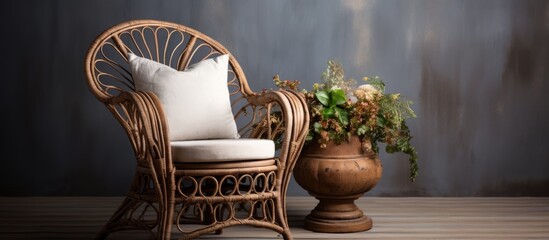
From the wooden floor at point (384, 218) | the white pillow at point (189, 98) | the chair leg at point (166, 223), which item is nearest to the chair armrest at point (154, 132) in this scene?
the chair leg at point (166, 223)

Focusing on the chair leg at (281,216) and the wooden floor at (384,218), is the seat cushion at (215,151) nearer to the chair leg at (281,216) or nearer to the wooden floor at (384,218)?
the chair leg at (281,216)

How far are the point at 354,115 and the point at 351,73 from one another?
3.67ft

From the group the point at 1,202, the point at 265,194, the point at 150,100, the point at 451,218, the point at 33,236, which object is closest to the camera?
the point at 150,100

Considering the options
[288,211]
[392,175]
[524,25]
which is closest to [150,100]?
[288,211]

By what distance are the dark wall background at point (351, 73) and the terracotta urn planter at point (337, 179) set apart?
1.00m

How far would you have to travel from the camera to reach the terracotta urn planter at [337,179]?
9.43 feet

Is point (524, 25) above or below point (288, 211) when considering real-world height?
above

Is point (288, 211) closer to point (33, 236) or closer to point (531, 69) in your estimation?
point (33, 236)

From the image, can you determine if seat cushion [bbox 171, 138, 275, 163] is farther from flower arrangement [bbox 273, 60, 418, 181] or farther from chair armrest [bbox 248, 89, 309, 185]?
flower arrangement [bbox 273, 60, 418, 181]

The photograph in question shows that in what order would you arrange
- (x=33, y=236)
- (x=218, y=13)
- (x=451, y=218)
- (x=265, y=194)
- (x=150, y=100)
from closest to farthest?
(x=150, y=100) → (x=265, y=194) → (x=33, y=236) → (x=451, y=218) → (x=218, y=13)

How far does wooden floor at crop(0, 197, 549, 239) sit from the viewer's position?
2863 mm

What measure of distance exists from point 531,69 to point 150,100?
261 centimetres

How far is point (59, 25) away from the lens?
3834 mm

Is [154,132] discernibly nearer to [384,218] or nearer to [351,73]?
[384,218]
